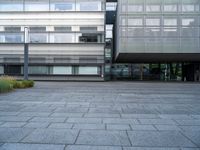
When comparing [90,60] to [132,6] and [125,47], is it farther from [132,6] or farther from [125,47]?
[132,6]

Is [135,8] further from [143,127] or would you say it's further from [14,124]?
[14,124]

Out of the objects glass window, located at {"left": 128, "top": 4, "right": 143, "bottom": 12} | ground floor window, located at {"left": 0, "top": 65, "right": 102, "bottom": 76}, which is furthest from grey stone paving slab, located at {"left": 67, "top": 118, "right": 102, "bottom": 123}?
ground floor window, located at {"left": 0, "top": 65, "right": 102, "bottom": 76}

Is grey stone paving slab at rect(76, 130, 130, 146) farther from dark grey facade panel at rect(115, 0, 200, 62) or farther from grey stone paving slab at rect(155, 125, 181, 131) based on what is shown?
dark grey facade panel at rect(115, 0, 200, 62)

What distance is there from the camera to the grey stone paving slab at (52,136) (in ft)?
21.1

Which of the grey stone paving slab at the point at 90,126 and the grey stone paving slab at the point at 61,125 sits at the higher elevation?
the grey stone paving slab at the point at 61,125

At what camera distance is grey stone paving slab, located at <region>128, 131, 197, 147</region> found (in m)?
6.29

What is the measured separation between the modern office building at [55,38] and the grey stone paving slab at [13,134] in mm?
31546

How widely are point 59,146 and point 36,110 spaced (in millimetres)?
5516

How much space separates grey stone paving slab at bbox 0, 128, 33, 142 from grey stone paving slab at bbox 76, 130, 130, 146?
4.86ft

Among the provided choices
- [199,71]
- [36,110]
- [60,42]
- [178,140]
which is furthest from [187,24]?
[178,140]

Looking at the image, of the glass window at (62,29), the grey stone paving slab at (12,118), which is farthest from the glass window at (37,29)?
the grey stone paving slab at (12,118)

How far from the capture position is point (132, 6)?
115 feet

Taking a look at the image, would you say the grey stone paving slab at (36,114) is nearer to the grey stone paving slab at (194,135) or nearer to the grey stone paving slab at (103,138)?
the grey stone paving slab at (103,138)

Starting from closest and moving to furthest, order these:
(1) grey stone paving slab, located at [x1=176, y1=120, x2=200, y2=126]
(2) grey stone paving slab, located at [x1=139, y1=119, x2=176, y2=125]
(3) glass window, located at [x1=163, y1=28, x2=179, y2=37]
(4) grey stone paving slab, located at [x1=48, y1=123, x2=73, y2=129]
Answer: (4) grey stone paving slab, located at [x1=48, y1=123, x2=73, y2=129]
(1) grey stone paving slab, located at [x1=176, y1=120, x2=200, y2=126]
(2) grey stone paving slab, located at [x1=139, y1=119, x2=176, y2=125]
(3) glass window, located at [x1=163, y1=28, x2=179, y2=37]
